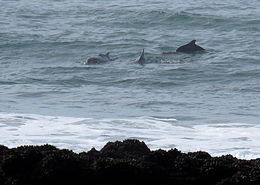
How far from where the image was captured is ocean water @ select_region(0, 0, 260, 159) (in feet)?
33.7

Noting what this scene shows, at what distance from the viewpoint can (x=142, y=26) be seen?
23125 millimetres

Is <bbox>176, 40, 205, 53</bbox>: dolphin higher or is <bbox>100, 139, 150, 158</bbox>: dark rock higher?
<bbox>100, 139, 150, 158</bbox>: dark rock

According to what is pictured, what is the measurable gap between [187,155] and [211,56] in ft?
38.9

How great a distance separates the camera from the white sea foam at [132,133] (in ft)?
30.8

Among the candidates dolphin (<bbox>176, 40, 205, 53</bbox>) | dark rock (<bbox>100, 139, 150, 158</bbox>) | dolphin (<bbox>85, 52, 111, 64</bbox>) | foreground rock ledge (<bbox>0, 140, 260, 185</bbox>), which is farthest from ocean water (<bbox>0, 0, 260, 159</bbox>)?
foreground rock ledge (<bbox>0, 140, 260, 185</bbox>)

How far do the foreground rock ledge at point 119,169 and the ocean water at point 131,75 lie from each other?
2.72m

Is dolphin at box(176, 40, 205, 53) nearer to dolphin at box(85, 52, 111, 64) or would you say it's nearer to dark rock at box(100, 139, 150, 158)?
dolphin at box(85, 52, 111, 64)

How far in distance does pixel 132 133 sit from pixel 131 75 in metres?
5.51

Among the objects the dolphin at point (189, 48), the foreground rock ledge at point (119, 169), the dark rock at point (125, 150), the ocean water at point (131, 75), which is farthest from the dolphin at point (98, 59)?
the foreground rock ledge at point (119, 169)

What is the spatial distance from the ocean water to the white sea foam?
0.01 meters

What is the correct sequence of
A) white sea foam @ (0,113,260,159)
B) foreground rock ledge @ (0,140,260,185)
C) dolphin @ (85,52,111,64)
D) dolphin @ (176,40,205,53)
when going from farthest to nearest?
dolphin @ (176,40,205,53) → dolphin @ (85,52,111,64) → white sea foam @ (0,113,260,159) → foreground rock ledge @ (0,140,260,185)

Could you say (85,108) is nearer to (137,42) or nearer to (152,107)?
(152,107)

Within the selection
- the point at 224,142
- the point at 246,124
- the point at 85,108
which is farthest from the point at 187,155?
the point at 85,108

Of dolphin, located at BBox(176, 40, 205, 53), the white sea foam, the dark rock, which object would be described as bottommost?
dolphin, located at BBox(176, 40, 205, 53)
